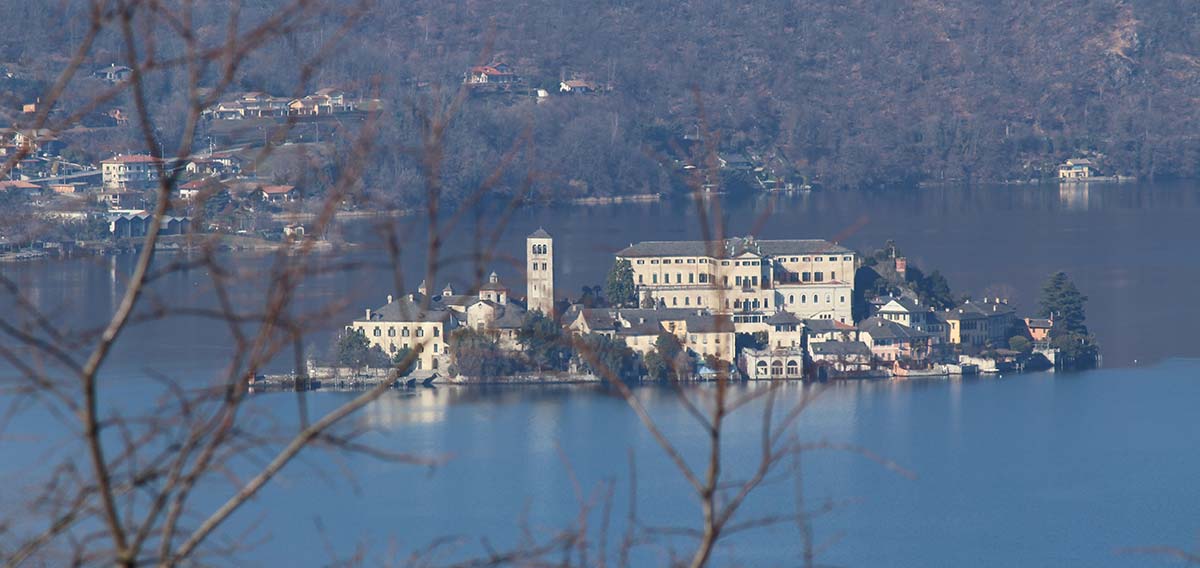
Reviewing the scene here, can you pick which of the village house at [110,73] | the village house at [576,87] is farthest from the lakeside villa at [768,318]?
the village house at [576,87]

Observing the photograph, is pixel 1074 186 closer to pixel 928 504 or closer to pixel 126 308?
pixel 928 504

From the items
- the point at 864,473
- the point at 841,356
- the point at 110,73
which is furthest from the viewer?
the point at 110,73

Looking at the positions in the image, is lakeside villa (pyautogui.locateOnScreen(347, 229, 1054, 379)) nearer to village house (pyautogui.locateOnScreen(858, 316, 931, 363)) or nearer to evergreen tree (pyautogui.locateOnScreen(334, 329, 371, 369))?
village house (pyautogui.locateOnScreen(858, 316, 931, 363))

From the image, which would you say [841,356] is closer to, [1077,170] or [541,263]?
[541,263]

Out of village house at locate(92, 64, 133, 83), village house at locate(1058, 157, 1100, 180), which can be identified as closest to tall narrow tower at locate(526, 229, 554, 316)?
village house at locate(92, 64, 133, 83)

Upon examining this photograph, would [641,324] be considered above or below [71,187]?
below

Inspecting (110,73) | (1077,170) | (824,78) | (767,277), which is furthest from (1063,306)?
(824,78)
